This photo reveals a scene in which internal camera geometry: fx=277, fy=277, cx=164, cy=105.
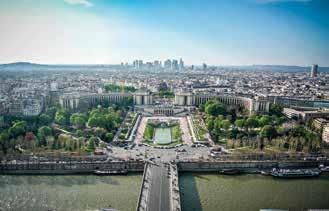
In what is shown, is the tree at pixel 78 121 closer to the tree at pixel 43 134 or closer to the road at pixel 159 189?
the tree at pixel 43 134

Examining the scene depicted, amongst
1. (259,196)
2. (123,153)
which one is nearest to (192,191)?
(259,196)

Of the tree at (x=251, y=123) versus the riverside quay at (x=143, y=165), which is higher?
the tree at (x=251, y=123)

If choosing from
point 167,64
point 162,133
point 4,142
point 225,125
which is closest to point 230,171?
point 225,125

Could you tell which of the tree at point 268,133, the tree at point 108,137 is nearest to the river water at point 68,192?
the tree at point 108,137

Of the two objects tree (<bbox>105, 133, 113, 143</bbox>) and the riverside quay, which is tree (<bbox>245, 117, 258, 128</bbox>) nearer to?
the riverside quay

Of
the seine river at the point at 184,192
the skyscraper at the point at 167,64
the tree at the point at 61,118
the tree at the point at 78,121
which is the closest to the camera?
the seine river at the point at 184,192

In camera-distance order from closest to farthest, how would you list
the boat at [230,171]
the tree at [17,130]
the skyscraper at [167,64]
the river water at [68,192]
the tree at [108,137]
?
the river water at [68,192] < the boat at [230,171] < the tree at [17,130] < the tree at [108,137] < the skyscraper at [167,64]

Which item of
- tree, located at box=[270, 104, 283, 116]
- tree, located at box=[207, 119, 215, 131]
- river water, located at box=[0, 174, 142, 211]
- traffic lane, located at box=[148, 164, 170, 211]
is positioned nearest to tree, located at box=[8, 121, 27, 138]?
river water, located at box=[0, 174, 142, 211]

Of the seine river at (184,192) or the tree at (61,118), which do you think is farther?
the tree at (61,118)
